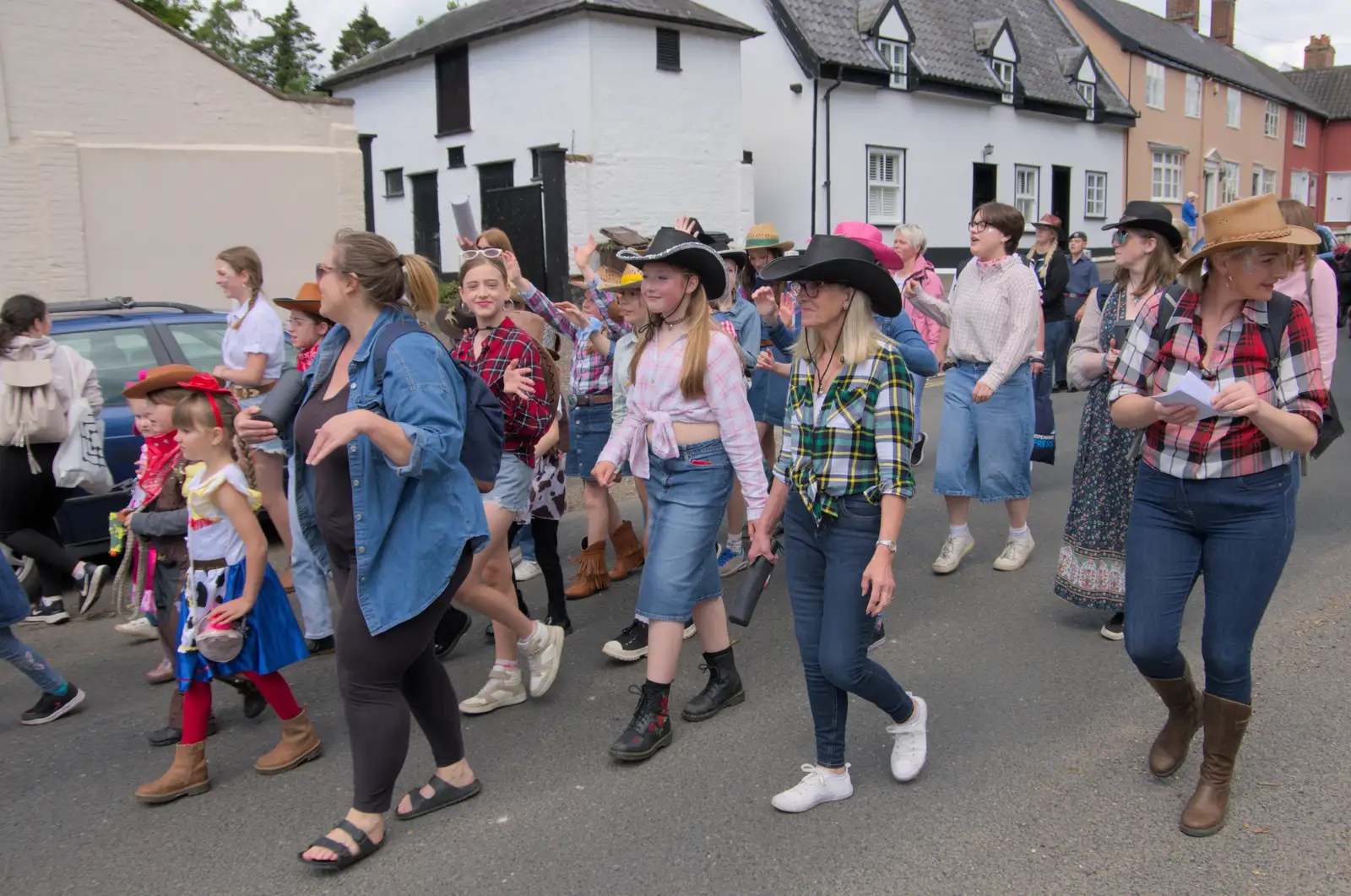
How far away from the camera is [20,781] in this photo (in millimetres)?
4000

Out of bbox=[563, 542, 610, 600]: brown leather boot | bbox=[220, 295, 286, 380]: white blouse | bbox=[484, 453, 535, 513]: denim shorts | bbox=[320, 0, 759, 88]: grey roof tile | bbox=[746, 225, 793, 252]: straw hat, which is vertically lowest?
bbox=[563, 542, 610, 600]: brown leather boot

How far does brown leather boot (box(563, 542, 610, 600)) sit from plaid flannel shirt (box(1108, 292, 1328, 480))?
3315 millimetres

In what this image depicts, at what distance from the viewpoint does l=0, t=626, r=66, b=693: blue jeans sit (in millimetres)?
4453

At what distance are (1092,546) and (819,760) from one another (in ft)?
7.24

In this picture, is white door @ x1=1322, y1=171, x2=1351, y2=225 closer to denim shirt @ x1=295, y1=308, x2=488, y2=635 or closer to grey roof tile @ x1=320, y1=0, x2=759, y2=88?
grey roof tile @ x1=320, y1=0, x2=759, y2=88

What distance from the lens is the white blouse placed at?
5852 millimetres

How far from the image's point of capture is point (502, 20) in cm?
1925

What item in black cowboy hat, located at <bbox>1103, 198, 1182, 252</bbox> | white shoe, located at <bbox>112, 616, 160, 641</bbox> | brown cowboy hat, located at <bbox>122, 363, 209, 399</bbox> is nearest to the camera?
brown cowboy hat, located at <bbox>122, 363, 209, 399</bbox>

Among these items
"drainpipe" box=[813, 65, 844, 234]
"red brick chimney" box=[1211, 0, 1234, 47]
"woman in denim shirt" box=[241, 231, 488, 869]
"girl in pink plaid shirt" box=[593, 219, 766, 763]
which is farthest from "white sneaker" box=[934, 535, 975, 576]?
"red brick chimney" box=[1211, 0, 1234, 47]

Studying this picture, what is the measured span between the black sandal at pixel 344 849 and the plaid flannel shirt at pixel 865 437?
5.70ft

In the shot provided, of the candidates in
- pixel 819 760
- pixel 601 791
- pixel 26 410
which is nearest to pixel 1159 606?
pixel 819 760

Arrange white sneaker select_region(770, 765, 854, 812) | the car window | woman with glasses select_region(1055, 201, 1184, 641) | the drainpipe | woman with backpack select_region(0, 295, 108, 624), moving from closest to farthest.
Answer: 1. white sneaker select_region(770, 765, 854, 812)
2. woman with glasses select_region(1055, 201, 1184, 641)
3. woman with backpack select_region(0, 295, 108, 624)
4. the car window
5. the drainpipe

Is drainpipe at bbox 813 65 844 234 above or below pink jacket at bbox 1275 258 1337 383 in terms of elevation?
above

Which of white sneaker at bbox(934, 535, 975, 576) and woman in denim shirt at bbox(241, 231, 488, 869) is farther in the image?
white sneaker at bbox(934, 535, 975, 576)
